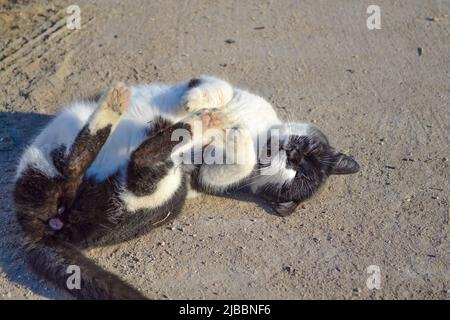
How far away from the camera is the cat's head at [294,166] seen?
161 inches

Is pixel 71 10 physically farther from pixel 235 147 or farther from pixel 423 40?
pixel 423 40

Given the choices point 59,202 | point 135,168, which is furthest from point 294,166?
point 59,202

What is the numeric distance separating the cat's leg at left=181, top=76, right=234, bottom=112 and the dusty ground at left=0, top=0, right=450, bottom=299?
0.71m

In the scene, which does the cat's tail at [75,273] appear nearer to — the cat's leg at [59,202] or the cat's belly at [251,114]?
the cat's leg at [59,202]

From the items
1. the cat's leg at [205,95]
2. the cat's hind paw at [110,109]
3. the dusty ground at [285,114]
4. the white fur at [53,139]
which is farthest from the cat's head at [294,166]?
the white fur at [53,139]

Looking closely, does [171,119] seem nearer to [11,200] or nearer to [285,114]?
[11,200]

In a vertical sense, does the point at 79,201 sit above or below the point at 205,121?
below

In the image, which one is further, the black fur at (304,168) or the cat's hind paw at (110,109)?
the black fur at (304,168)

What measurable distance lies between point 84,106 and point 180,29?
211 centimetres

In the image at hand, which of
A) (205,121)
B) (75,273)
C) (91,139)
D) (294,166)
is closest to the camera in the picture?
(75,273)

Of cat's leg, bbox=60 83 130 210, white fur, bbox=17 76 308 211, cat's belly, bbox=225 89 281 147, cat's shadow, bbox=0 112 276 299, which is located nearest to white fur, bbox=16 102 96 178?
white fur, bbox=17 76 308 211

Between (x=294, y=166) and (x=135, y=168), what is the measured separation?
124 cm

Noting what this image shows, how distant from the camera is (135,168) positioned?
3.52 m

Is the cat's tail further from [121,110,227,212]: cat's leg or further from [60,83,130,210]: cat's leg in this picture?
[121,110,227,212]: cat's leg
